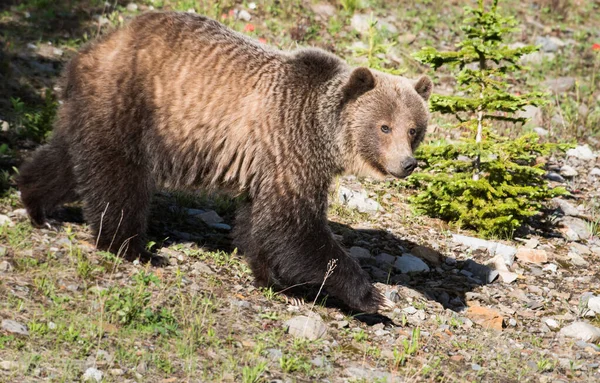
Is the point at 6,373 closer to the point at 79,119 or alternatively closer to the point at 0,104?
the point at 79,119

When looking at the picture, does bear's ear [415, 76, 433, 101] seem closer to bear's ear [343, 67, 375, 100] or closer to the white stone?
bear's ear [343, 67, 375, 100]

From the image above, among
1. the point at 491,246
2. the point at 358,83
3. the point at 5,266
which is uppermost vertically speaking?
the point at 358,83

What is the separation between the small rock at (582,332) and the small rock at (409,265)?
142cm

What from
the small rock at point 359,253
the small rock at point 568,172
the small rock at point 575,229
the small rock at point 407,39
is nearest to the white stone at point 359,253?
the small rock at point 359,253

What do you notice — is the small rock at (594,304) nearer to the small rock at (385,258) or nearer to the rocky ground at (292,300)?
the rocky ground at (292,300)

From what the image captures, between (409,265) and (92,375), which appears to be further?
(409,265)

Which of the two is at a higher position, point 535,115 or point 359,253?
point 535,115

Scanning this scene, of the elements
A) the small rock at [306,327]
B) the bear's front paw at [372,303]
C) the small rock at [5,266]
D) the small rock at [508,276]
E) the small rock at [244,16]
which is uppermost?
the small rock at [244,16]

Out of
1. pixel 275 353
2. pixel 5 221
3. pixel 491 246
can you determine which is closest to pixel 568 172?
pixel 491 246

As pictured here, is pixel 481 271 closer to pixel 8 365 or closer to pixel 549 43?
pixel 8 365

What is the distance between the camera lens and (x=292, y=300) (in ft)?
19.9

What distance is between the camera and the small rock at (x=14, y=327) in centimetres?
466

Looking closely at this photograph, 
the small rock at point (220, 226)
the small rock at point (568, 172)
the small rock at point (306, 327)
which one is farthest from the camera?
the small rock at point (568, 172)

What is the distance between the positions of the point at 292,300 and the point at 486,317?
1.66 meters
